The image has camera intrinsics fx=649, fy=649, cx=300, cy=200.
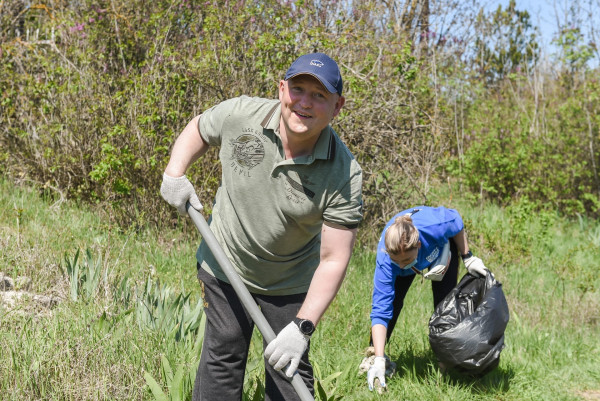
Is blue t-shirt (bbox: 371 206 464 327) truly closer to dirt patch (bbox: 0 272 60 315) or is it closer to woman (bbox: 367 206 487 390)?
woman (bbox: 367 206 487 390)

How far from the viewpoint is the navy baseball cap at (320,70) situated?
2.32m

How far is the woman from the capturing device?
3.64 meters

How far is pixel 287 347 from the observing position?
242cm

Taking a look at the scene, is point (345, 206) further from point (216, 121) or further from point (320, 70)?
point (216, 121)

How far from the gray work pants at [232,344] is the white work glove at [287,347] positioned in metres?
0.20

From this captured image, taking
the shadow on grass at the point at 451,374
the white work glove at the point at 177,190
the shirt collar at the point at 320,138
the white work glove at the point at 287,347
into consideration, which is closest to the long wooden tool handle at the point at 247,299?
the white work glove at the point at 287,347

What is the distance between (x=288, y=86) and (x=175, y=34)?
4.22m

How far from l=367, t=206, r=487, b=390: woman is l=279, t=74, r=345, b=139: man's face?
4.49 ft

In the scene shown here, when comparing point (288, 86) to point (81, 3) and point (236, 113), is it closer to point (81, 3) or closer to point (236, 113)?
point (236, 113)

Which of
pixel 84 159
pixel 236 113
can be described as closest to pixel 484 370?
pixel 236 113

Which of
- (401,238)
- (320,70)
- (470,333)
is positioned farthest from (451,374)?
(320,70)

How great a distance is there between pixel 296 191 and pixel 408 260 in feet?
4.67

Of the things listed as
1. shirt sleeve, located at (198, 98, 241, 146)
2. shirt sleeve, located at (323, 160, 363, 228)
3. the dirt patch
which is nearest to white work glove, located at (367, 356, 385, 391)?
shirt sleeve, located at (323, 160, 363, 228)

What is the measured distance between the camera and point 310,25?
241 inches
